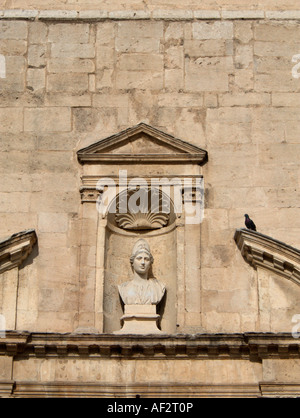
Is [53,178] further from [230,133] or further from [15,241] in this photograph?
[230,133]

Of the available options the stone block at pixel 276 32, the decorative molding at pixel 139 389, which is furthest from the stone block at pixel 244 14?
the decorative molding at pixel 139 389

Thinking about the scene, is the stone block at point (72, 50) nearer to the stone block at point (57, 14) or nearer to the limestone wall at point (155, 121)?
the limestone wall at point (155, 121)

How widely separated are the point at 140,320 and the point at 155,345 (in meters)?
0.52

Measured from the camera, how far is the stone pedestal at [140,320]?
1456 cm

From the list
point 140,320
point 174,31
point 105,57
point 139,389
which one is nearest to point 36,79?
point 105,57

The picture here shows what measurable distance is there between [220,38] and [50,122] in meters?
2.29

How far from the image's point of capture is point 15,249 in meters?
14.8

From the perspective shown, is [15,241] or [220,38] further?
[220,38]

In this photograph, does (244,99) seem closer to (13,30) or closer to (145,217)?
(145,217)

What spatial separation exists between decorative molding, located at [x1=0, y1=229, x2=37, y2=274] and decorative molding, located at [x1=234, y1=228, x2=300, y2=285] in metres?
2.33

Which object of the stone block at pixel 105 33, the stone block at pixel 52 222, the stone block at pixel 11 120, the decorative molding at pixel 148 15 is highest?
the decorative molding at pixel 148 15

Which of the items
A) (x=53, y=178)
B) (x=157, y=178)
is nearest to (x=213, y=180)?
(x=157, y=178)

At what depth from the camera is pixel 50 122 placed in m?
15.7

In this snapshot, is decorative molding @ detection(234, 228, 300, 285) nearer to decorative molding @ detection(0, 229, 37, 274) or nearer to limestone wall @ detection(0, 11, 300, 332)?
limestone wall @ detection(0, 11, 300, 332)
